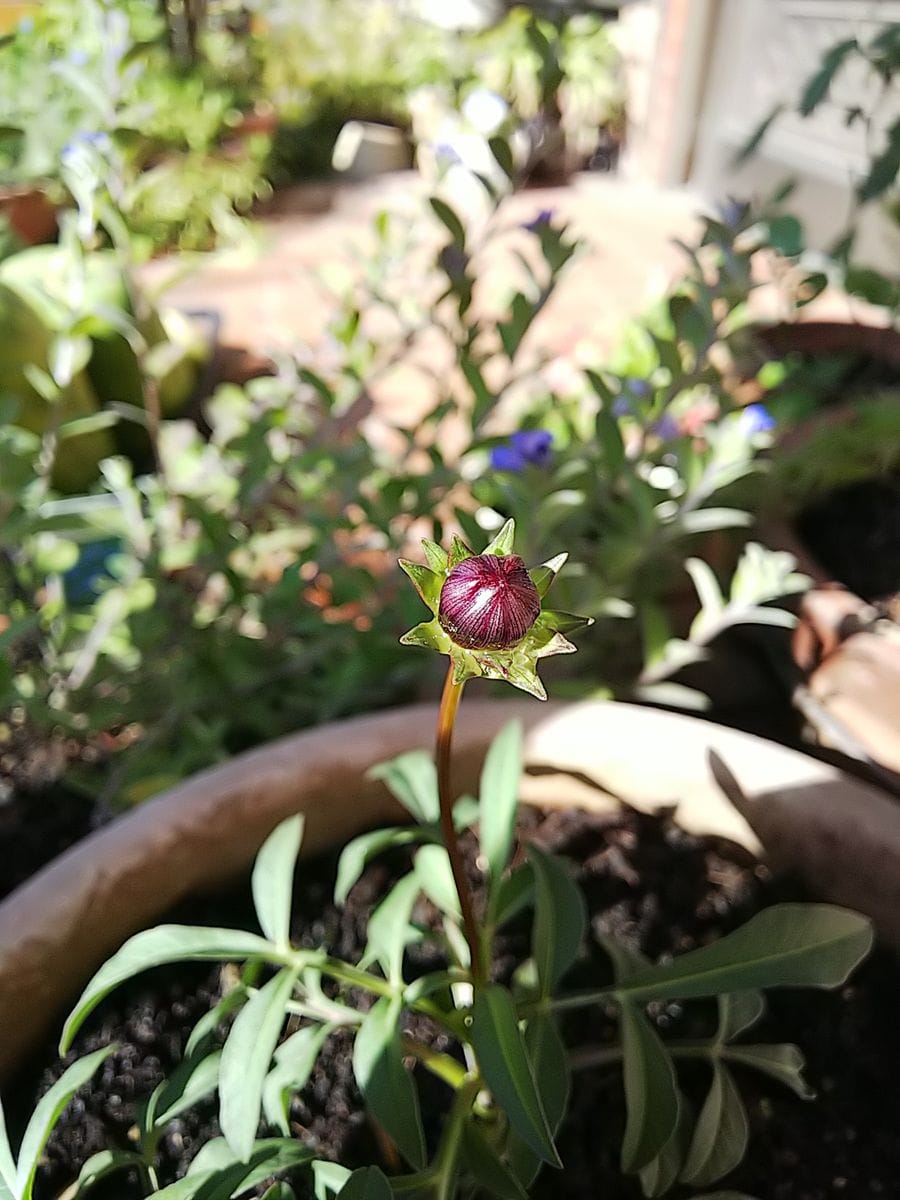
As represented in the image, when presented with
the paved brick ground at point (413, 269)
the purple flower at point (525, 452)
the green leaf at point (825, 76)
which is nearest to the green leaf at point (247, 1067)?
the purple flower at point (525, 452)

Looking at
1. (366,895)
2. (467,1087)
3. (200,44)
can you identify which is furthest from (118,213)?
(200,44)

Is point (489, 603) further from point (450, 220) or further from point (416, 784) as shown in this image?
point (450, 220)

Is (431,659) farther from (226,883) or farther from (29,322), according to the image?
(29,322)

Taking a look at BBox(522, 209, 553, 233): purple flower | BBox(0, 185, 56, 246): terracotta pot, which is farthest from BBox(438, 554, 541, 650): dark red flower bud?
BBox(0, 185, 56, 246): terracotta pot

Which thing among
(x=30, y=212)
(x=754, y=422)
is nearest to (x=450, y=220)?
(x=754, y=422)

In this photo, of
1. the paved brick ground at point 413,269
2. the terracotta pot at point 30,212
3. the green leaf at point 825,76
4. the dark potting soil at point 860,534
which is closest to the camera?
the green leaf at point 825,76

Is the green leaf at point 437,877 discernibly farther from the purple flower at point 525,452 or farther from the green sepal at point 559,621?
the purple flower at point 525,452

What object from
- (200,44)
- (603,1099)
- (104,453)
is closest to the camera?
(603,1099)
